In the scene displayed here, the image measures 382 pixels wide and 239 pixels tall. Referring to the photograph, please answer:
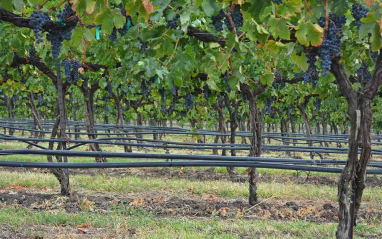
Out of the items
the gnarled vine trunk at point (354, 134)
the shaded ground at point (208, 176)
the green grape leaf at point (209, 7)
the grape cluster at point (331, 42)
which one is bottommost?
the shaded ground at point (208, 176)

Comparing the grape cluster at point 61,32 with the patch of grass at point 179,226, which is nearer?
the grape cluster at point 61,32

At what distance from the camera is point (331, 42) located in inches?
107

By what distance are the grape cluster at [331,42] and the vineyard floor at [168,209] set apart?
2.54m

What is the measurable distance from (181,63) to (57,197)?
389cm

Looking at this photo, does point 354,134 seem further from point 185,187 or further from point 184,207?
point 185,187

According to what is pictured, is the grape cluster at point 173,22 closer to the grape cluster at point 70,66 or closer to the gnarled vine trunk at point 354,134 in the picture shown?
the gnarled vine trunk at point 354,134

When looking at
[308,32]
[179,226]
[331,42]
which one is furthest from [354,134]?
[179,226]

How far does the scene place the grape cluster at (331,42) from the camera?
2.71 metres

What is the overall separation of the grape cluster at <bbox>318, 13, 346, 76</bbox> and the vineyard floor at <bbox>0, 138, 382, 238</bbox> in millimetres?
2544

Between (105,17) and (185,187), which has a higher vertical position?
(105,17)

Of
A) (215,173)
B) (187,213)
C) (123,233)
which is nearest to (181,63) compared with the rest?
(123,233)

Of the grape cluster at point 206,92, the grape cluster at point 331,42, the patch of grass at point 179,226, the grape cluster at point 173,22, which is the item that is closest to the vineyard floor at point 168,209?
the patch of grass at point 179,226

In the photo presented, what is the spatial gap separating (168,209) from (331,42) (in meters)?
4.04

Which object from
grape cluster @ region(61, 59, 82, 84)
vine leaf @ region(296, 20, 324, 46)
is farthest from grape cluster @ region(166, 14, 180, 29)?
grape cluster @ region(61, 59, 82, 84)
